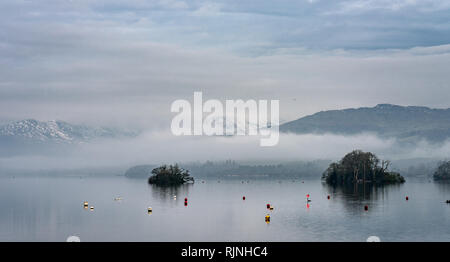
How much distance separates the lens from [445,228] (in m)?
82.4

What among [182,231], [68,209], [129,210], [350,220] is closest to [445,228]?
[350,220]

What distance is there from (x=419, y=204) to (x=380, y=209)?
18.8 metres

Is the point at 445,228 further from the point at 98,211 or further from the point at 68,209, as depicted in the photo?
the point at 68,209

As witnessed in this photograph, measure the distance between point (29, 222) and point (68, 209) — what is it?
80.5 ft
